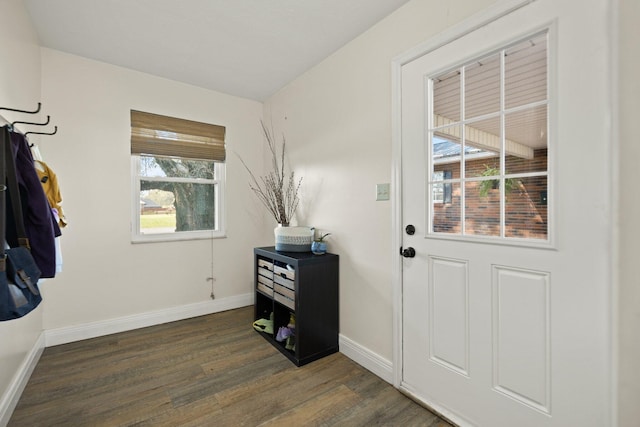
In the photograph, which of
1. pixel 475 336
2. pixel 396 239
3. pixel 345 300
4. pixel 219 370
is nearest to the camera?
pixel 475 336

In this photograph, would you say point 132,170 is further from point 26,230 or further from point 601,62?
point 601,62

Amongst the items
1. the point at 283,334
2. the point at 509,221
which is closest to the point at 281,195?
the point at 283,334

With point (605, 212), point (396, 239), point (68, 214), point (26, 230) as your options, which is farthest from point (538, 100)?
point (68, 214)

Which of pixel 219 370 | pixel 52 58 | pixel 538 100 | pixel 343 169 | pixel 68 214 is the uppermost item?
pixel 52 58

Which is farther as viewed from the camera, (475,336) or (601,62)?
(475,336)

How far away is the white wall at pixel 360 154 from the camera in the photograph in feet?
6.38

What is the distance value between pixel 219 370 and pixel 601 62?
269cm

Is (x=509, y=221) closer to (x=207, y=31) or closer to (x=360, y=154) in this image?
(x=360, y=154)

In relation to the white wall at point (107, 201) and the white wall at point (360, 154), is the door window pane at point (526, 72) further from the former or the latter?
the white wall at point (107, 201)

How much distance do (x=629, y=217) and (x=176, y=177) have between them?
11.0 ft

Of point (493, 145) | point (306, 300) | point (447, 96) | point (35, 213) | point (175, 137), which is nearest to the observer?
point (35, 213)

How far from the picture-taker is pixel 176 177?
122 inches

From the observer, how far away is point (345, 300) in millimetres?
2391

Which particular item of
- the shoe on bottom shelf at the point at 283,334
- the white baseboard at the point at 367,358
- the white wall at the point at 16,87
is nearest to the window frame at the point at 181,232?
the white wall at the point at 16,87
